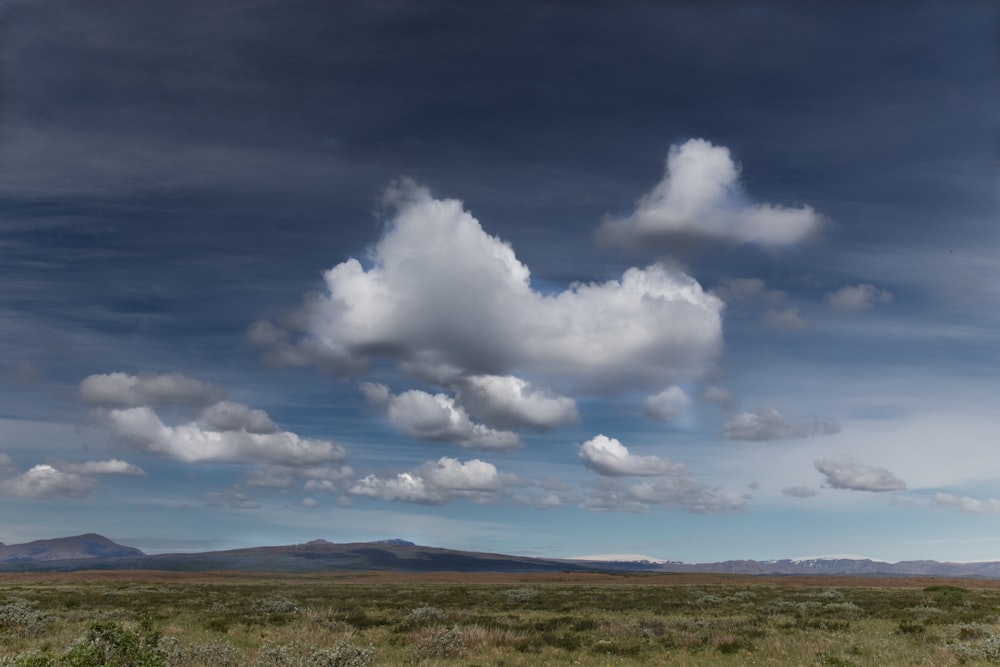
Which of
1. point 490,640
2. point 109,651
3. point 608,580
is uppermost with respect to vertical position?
point 109,651

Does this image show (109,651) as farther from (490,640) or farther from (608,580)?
(608,580)

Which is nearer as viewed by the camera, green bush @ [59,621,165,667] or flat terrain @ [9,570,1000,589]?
green bush @ [59,621,165,667]

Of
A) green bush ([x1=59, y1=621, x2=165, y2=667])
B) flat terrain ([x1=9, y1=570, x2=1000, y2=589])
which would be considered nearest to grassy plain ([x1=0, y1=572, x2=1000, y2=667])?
green bush ([x1=59, y1=621, x2=165, y2=667])

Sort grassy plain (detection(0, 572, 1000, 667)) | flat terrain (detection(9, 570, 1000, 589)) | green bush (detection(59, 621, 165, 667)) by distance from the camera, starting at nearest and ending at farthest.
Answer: green bush (detection(59, 621, 165, 667)) → grassy plain (detection(0, 572, 1000, 667)) → flat terrain (detection(9, 570, 1000, 589))

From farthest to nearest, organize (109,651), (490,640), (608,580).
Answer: (608,580)
(490,640)
(109,651)

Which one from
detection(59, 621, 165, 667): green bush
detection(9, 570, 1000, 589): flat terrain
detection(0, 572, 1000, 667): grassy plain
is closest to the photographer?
detection(59, 621, 165, 667): green bush

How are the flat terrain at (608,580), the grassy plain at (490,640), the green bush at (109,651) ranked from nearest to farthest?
the green bush at (109,651) → the grassy plain at (490,640) → the flat terrain at (608,580)

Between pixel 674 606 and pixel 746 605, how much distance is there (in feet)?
16.3

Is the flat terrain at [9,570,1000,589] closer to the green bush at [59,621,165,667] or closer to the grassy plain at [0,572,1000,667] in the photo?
the grassy plain at [0,572,1000,667]

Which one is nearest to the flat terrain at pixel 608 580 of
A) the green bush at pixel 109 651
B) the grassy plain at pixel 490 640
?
the grassy plain at pixel 490 640

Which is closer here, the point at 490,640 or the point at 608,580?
the point at 490,640

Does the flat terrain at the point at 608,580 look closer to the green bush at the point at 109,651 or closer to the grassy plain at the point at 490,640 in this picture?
the grassy plain at the point at 490,640

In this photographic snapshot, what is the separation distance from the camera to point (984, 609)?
42.9 m

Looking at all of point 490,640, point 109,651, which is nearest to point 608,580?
point 490,640
